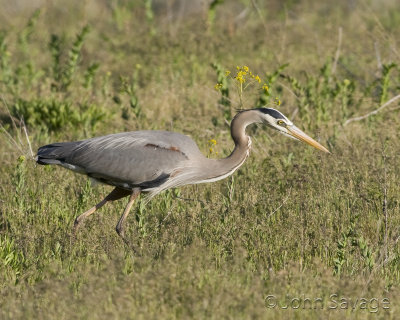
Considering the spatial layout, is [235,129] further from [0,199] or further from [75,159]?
[0,199]

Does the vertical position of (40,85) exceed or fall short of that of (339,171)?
it exceeds it

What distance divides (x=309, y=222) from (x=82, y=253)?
5.95 ft

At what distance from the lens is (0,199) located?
678 centimetres

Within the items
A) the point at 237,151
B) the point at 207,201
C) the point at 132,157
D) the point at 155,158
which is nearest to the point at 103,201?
the point at 132,157

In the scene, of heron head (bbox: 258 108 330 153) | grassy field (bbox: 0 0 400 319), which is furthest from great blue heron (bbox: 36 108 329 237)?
grassy field (bbox: 0 0 400 319)

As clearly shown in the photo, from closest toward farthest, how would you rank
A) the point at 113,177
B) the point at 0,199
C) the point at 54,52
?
the point at 113,177 → the point at 0,199 → the point at 54,52

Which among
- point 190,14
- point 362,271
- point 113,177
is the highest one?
point 190,14

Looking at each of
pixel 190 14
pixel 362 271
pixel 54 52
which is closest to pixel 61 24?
pixel 190 14

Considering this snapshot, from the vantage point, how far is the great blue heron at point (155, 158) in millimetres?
6246

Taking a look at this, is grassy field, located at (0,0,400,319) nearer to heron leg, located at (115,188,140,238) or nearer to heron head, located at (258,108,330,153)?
heron leg, located at (115,188,140,238)

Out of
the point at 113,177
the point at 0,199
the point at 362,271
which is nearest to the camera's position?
the point at 362,271

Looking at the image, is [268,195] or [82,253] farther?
[268,195]

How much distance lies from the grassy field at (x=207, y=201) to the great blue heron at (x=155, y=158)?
27 centimetres

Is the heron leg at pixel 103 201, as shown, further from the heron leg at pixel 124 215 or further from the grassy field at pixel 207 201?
the heron leg at pixel 124 215
